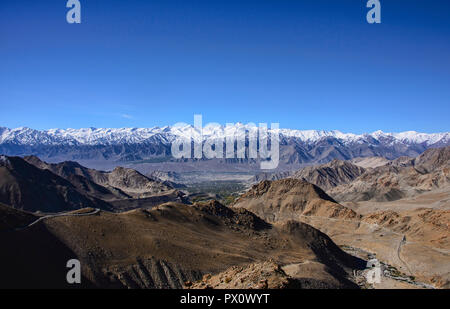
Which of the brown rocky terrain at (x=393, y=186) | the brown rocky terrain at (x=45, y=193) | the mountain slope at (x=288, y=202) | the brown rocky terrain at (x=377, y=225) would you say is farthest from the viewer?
the brown rocky terrain at (x=393, y=186)

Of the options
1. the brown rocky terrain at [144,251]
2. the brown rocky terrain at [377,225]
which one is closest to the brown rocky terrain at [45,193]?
the brown rocky terrain at [377,225]

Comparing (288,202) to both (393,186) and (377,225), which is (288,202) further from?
(393,186)

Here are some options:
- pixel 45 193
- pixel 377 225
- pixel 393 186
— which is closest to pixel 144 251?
pixel 377 225

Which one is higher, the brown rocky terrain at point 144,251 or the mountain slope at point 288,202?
the brown rocky terrain at point 144,251

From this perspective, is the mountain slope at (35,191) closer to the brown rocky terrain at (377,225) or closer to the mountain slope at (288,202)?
the mountain slope at (288,202)

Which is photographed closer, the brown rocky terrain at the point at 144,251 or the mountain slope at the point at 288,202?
the brown rocky terrain at the point at 144,251

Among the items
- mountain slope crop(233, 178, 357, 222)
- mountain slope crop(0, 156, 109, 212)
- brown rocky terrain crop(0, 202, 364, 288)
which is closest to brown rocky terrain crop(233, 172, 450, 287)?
mountain slope crop(233, 178, 357, 222)

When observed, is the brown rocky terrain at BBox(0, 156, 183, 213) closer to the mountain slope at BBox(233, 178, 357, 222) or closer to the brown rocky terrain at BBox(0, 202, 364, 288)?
the mountain slope at BBox(233, 178, 357, 222)

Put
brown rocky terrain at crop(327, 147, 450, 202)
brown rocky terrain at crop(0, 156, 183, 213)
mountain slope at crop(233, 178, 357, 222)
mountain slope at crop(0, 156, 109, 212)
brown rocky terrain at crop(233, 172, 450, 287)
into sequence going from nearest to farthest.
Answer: brown rocky terrain at crop(233, 172, 450, 287) → mountain slope at crop(0, 156, 109, 212) → brown rocky terrain at crop(0, 156, 183, 213) → mountain slope at crop(233, 178, 357, 222) → brown rocky terrain at crop(327, 147, 450, 202)

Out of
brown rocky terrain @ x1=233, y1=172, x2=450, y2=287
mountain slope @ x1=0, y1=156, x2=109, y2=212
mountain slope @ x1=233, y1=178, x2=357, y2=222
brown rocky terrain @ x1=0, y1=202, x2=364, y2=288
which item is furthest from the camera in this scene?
mountain slope @ x1=233, y1=178, x2=357, y2=222

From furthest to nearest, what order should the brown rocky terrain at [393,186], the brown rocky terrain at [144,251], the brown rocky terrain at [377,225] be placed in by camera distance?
the brown rocky terrain at [393,186] → the brown rocky terrain at [377,225] → the brown rocky terrain at [144,251]

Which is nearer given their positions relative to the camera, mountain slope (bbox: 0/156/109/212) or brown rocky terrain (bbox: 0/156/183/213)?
mountain slope (bbox: 0/156/109/212)
